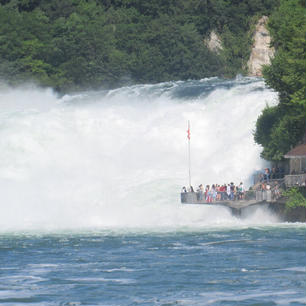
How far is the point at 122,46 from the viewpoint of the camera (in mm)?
128500

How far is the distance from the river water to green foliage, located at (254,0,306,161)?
10.2 ft

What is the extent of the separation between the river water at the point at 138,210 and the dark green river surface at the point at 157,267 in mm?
58

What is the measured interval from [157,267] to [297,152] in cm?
1745

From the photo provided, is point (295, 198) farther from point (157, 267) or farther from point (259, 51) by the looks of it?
point (259, 51)

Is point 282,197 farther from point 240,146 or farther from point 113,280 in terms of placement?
point 113,280

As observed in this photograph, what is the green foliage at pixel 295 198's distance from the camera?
182ft

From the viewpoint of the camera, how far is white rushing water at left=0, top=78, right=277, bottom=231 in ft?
196

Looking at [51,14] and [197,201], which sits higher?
[51,14]

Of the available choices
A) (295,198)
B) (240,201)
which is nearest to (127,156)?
(240,201)

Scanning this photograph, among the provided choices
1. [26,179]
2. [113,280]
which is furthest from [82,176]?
[113,280]

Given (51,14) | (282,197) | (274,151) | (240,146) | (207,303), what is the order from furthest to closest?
(51,14) → (240,146) → (274,151) → (282,197) → (207,303)

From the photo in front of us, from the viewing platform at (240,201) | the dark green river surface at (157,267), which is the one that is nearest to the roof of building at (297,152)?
the viewing platform at (240,201)

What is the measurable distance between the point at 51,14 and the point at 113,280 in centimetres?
9632

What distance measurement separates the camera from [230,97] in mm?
76562
